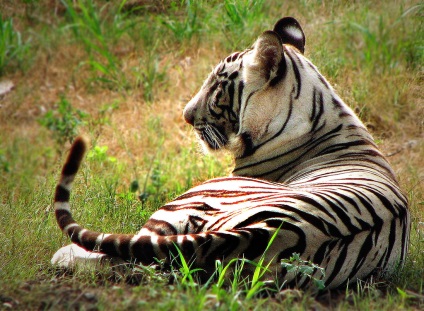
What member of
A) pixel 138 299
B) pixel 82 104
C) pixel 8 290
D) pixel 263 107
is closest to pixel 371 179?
pixel 263 107

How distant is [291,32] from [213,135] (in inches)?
36.0

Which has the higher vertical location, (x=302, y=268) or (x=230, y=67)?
(x=230, y=67)

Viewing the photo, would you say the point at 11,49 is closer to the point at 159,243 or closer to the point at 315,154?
the point at 315,154

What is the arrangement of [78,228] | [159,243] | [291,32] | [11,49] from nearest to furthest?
[159,243] → [78,228] → [291,32] → [11,49]

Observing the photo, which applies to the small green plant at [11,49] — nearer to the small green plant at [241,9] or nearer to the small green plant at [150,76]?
the small green plant at [150,76]

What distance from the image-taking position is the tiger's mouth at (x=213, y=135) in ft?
15.3

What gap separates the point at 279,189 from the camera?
11.8 feet

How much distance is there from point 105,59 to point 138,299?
6.10 meters

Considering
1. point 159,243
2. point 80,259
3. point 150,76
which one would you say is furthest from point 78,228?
point 150,76

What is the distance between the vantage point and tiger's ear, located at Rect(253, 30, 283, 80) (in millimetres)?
4270

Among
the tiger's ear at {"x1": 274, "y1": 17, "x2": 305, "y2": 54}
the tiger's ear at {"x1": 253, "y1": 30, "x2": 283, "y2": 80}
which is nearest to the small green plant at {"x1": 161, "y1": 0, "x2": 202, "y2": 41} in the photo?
the tiger's ear at {"x1": 274, "y1": 17, "x2": 305, "y2": 54}

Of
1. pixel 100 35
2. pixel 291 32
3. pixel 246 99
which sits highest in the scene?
pixel 100 35

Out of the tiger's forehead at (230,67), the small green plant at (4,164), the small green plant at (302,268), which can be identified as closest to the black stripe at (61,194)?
the small green plant at (302,268)

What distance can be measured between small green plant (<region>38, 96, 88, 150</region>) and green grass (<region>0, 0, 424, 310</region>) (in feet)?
0.07
